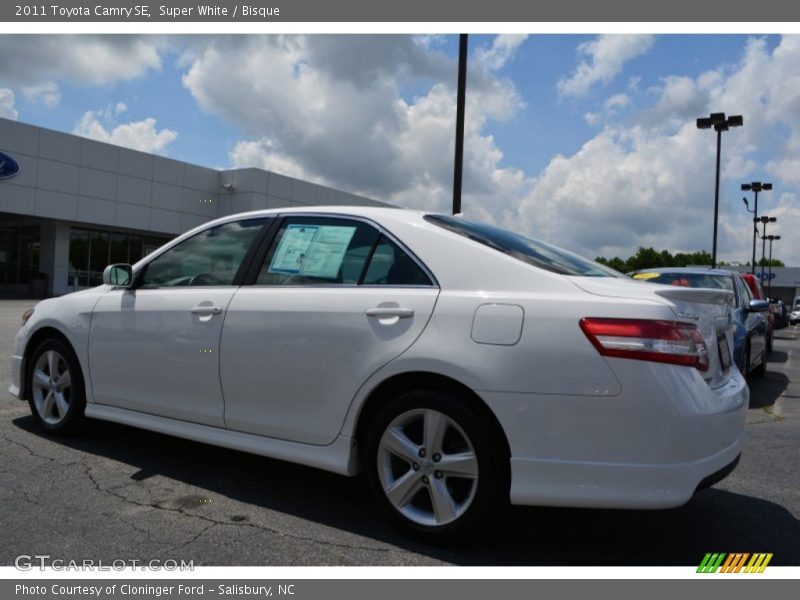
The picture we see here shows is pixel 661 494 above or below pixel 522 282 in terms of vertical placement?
below

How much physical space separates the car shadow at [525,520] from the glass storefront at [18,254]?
30.2 m

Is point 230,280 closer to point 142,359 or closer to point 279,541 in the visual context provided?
point 142,359

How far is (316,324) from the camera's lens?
11.1ft

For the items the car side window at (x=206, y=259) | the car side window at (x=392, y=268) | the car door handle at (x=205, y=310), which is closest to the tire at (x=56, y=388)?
the car side window at (x=206, y=259)

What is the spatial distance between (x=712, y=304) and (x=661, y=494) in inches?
40.4

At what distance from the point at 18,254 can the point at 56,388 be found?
1204 inches

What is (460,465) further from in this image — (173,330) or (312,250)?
(173,330)

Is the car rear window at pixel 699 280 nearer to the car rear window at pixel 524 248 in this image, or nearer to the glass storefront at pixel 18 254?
the car rear window at pixel 524 248

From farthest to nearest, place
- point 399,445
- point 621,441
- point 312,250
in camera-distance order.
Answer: point 312,250 < point 399,445 < point 621,441

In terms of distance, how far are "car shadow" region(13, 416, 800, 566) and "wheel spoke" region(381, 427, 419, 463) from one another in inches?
15.9

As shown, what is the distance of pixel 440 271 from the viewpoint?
319 cm

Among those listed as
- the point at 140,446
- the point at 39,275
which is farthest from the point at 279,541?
the point at 39,275

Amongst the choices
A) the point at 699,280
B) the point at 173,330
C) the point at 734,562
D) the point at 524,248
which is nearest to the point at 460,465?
the point at 524,248

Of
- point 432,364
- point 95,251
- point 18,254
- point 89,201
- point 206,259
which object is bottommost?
point 432,364
